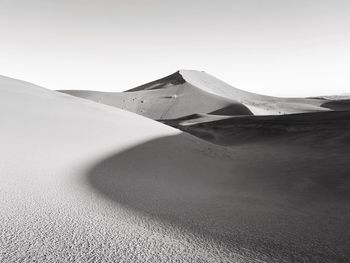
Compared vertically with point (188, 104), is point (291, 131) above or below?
below

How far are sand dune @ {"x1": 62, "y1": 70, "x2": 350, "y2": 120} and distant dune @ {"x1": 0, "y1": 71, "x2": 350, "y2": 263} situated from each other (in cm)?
2401

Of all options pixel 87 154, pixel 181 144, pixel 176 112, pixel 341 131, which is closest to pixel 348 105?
pixel 176 112

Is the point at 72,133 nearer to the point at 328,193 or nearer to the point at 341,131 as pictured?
the point at 328,193

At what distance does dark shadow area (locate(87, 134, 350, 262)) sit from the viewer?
5.49 feet

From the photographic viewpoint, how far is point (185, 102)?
33812 mm

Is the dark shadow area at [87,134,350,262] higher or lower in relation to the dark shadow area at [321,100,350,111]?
lower

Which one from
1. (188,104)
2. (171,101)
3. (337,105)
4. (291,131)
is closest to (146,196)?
(291,131)

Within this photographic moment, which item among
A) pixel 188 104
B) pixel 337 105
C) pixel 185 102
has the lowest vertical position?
pixel 188 104

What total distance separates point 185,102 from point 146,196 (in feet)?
104

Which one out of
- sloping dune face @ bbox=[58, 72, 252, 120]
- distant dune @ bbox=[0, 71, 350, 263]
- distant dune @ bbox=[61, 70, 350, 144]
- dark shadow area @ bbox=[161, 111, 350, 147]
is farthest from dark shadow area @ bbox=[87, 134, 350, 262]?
sloping dune face @ bbox=[58, 72, 252, 120]

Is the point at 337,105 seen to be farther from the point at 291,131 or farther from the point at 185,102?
the point at 291,131

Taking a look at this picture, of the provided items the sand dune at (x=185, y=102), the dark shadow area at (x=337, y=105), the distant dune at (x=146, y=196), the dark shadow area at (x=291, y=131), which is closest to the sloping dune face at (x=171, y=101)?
the sand dune at (x=185, y=102)

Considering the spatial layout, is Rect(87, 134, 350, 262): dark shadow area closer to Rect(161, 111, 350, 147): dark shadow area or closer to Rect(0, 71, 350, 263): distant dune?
Rect(0, 71, 350, 263): distant dune

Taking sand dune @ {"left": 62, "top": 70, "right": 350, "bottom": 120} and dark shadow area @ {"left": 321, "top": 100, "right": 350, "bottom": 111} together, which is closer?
sand dune @ {"left": 62, "top": 70, "right": 350, "bottom": 120}
